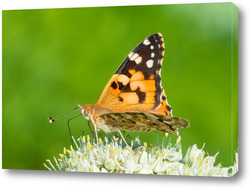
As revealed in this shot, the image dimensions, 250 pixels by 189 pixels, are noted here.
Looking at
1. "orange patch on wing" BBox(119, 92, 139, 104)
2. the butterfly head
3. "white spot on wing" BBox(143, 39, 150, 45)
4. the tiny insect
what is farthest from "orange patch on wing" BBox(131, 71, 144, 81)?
the butterfly head

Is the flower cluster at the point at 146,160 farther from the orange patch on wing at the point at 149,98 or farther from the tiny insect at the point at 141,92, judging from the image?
the orange patch on wing at the point at 149,98

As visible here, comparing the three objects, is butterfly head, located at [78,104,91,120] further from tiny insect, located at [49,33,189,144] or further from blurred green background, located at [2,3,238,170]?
tiny insect, located at [49,33,189,144]

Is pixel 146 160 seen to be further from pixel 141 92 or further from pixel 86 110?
pixel 86 110

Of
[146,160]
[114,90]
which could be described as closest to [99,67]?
[114,90]

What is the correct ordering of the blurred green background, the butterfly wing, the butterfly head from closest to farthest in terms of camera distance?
the blurred green background → the butterfly wing → the butterfly head

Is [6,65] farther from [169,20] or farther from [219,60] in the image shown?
[219,60]

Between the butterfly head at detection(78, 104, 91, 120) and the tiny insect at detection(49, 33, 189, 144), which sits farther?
the butterfly head at detection(78, 104, 91, 120)
